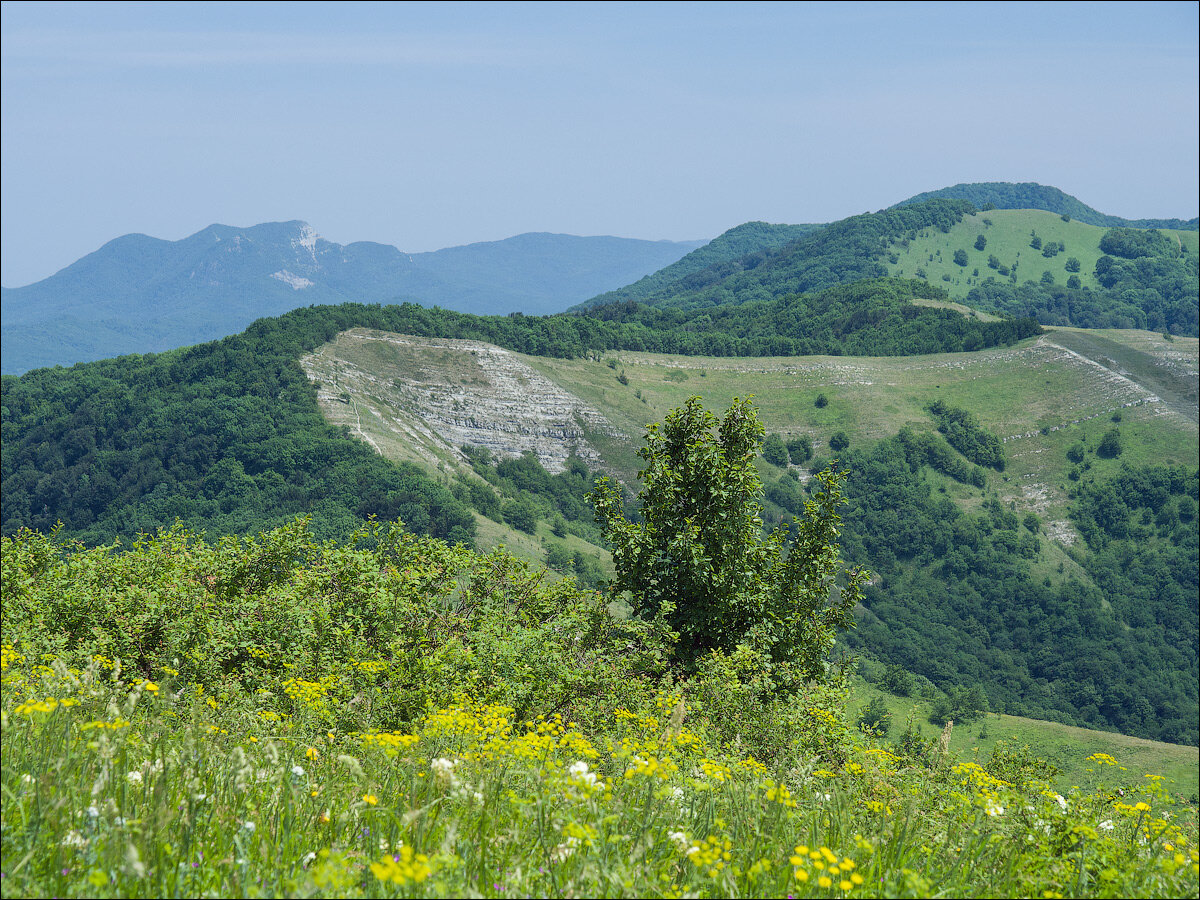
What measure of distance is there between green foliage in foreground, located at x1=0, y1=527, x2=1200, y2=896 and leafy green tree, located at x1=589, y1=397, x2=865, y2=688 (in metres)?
1.82

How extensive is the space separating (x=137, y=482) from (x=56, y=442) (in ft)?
94.5

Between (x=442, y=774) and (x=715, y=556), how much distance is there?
36.2ft

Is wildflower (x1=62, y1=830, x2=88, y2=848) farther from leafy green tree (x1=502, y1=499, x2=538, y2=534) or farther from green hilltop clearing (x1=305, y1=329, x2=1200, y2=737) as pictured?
leafy green tree (x1=502, y1=499, x2=538, y2=534)

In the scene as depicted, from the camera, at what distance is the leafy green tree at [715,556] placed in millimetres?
15500

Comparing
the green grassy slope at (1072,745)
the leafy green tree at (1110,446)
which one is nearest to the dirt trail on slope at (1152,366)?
the leafy green tree at (1110,446)

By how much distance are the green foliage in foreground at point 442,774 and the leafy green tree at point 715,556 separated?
1818 millimetres

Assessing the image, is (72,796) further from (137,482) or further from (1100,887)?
(137,482)

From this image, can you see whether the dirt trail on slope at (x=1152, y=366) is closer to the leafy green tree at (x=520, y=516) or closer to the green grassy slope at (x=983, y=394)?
the green grassy slope at (x=983, y=394)

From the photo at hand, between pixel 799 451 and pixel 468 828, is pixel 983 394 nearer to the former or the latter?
→ pixel 799 451

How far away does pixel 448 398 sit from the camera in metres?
137

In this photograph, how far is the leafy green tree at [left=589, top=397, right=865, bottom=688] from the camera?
50.9ft

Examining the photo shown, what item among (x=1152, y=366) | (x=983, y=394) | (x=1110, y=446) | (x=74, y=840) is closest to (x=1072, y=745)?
(x=74, y=840)

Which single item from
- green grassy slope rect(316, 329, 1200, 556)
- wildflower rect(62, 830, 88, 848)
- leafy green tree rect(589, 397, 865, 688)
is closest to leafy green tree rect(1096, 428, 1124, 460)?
green grassy slope rect(316, 329, 1200, 556)

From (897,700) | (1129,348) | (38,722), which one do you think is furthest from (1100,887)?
(1129,348)
